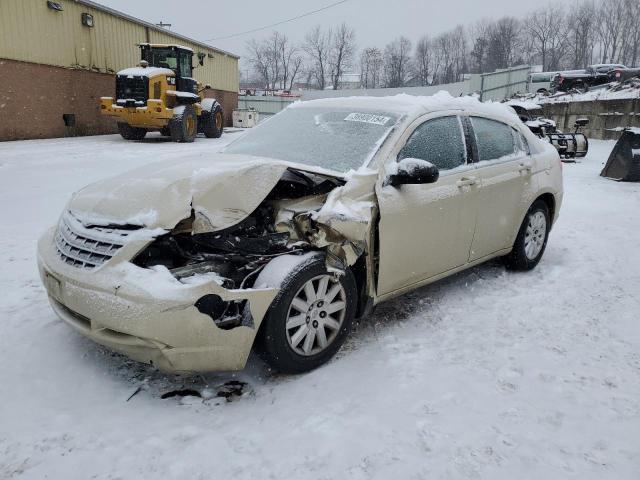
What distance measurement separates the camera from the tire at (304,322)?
272cm

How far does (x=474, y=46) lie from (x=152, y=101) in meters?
73.8

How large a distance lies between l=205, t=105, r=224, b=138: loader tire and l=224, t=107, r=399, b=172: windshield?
1464 centimetres

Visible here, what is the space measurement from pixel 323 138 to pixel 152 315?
190cm

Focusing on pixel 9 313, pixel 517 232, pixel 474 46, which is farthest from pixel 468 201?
pixel 474 46

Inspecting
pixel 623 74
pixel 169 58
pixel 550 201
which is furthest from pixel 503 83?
pixel 550 201

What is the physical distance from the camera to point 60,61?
15.9 m

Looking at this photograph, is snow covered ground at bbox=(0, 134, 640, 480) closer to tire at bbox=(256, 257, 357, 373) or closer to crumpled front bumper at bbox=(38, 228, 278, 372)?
tire at bbox=(256, 257, 357, 373)

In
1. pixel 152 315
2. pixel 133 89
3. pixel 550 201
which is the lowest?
pixel 152 315

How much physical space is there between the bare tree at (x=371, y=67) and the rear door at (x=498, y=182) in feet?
274

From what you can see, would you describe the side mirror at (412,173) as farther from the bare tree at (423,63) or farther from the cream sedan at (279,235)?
the bare tree at (423,63)

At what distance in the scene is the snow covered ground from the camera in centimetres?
225

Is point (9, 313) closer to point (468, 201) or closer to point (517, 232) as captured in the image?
point (468, 201)

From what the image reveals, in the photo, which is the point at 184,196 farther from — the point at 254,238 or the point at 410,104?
the point at 410,104

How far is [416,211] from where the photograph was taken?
3396mm
